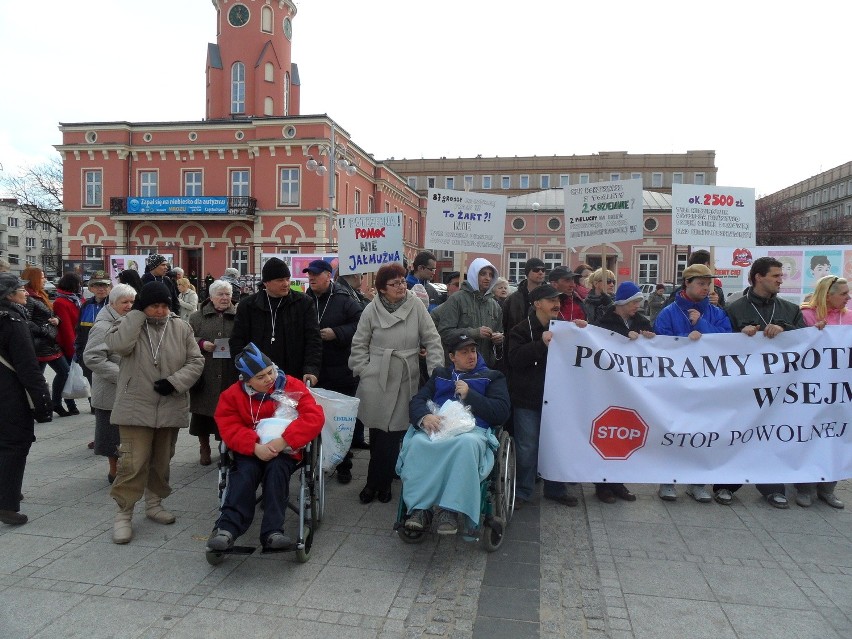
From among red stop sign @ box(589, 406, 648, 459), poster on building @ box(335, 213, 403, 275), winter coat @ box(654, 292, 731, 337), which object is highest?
poster on building @ box(335, 213, 403, 275)

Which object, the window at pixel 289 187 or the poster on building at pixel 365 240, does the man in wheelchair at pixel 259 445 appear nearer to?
the poster on building at pixel 365 240

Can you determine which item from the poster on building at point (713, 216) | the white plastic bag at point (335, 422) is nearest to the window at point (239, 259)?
the poster on building at point (713, 216)

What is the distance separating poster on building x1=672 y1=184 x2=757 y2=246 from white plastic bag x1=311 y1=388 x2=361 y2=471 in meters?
4.19

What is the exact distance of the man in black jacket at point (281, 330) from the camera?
17.6ft

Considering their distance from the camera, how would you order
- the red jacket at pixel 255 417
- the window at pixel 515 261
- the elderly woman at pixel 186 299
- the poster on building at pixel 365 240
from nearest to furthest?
1. the red jacket at pixel 255 417
2. the poster on building at pixel 365 240
3. the elderly woman at pixel 186 299
4. the window at pixel 515 261

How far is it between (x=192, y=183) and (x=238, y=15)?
520 inches

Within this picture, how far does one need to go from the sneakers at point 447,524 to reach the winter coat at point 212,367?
2.80m

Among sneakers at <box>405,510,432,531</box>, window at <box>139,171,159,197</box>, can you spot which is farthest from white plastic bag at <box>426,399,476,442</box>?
window at <box>139,171,159,197</box>

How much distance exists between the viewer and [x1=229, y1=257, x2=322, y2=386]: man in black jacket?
5.36m

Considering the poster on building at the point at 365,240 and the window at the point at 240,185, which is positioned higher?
the window at the point at 240,185

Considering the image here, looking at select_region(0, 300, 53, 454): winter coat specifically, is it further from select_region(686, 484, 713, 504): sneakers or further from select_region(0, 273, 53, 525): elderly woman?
select_region(686, 484, 713, 504): sneakers

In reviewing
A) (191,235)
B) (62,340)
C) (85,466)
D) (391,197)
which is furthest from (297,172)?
(85,466)

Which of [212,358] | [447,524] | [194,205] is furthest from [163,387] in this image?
[194,205]

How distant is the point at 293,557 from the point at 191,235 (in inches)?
1476
